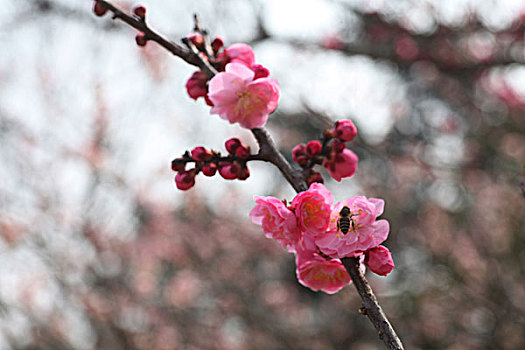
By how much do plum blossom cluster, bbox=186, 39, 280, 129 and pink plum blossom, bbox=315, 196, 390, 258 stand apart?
1.07 ft

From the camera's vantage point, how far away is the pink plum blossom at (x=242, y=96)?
1197 millimetres

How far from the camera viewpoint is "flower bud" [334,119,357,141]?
48.4 inches

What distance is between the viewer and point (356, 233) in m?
0.98

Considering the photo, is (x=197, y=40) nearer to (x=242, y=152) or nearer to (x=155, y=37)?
(x=155, y=37)

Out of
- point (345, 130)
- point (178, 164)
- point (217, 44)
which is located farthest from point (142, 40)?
point (345, 130)

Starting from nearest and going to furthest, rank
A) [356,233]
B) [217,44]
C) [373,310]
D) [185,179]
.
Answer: [373,310]
[356,233]
[185,179]
[217,44]

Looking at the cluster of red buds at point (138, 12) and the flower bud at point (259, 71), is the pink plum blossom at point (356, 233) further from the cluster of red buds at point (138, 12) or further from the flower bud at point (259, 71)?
the cluster of red buds at point (138, 12)

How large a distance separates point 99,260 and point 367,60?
3.66 meters

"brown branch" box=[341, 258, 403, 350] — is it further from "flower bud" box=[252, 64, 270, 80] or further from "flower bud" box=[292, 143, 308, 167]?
"flower bud" box=[252, 64, 270, 80]

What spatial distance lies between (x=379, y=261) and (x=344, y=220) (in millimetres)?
117

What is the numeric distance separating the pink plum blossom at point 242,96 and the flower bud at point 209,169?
5.2 inches

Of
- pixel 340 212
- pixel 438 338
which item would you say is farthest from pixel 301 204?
pixel 438 338

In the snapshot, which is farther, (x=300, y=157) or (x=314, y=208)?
(x=300, y=157)

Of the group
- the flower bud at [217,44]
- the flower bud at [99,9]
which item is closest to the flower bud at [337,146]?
the flower bud at [217,44]
